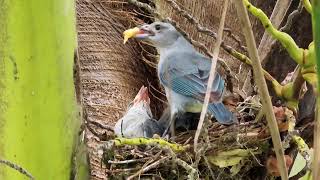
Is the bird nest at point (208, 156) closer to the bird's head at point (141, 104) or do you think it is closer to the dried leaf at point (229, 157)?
the dried leaf at point (229, 157)

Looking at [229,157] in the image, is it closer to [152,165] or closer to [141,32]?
[152,165]

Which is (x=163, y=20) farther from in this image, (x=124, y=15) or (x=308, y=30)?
(x=308, y=30)

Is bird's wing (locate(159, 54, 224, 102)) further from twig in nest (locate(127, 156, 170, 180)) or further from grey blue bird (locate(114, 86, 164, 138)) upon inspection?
twig in nest (locate(127, 156, 170, 180))

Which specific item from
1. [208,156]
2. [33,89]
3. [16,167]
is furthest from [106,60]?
[16,167]

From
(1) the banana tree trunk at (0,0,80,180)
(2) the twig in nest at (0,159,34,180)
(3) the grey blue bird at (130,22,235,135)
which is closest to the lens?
(2) the twig in nest at (0,159,34,180)

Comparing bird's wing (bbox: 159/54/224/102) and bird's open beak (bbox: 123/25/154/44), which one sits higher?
bird's open beak (bbox: 123/25/154/44)

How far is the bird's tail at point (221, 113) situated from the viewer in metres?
2.35

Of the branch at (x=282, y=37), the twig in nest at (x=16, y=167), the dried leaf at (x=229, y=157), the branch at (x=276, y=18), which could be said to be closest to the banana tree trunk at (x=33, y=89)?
the twig in nest at (x=16, y=167)

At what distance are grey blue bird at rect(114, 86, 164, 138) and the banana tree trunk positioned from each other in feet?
3.51

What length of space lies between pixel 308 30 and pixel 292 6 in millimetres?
276

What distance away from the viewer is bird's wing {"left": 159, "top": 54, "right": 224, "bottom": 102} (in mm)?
2742

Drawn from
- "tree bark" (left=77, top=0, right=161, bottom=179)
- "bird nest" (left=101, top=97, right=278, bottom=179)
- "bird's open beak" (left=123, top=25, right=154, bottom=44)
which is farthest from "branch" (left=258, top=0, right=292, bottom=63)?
"tree bark" (left=77, top=0, right=161, bottom=179)

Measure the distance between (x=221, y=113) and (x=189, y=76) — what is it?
18.9 inches

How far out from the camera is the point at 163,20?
3.00 metres
